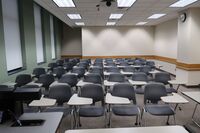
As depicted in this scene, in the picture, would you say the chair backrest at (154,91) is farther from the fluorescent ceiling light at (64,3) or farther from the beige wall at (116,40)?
the beige wall at (116,40)

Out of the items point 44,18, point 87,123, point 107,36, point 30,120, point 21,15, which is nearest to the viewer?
point 30,120

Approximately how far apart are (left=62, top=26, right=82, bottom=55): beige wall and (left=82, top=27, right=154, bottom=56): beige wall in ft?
5.30

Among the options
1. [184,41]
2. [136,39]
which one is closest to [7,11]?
[184,41]

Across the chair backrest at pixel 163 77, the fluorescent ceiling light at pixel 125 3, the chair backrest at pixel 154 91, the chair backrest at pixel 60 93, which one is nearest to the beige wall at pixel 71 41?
the fluorescent ceiling light at pixel 125 3

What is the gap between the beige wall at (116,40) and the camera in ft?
40.8

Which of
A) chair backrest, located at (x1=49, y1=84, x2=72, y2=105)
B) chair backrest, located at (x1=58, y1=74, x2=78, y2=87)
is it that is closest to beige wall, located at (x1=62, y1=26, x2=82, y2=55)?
chair backrest, located at (x1=58, y1=74, x2=78, y2=87)

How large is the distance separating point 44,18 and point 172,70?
7.21 m

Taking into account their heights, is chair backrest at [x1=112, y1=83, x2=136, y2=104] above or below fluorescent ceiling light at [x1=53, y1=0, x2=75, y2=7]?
below

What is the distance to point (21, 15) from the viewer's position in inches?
260

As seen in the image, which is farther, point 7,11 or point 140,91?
point 7,11

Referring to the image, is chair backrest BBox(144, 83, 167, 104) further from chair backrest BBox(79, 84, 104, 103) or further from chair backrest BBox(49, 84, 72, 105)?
chair backrest BBox(49, 84, 72, 105)

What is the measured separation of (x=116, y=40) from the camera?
12.6m

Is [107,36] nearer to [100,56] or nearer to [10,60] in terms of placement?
[100,56]

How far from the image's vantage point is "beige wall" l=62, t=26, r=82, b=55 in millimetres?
13844
